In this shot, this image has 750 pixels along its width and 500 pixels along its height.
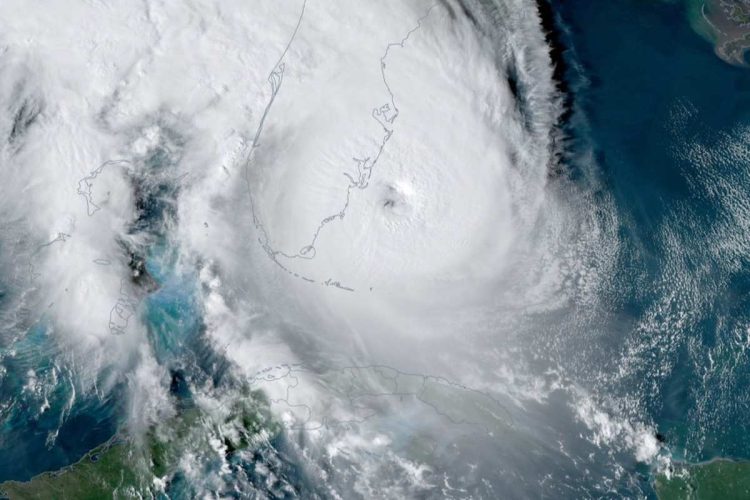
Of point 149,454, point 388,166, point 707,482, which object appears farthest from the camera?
point 707,482

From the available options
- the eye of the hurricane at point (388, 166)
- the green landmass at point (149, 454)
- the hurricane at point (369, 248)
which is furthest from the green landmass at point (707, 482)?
the green landmass at point (149, 454)

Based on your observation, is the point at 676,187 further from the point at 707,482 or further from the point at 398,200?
the point at 707,482

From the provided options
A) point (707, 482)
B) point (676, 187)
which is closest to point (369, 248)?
point (676, 187)

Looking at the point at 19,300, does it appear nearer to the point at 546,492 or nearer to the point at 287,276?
the point at 287,276

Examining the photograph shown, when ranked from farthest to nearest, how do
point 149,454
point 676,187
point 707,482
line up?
1. point 707,482
2. point 676,187
3. point 149,454

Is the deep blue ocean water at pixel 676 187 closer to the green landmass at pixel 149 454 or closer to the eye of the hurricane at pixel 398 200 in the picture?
the eye of the hurricane at pixel 398 200

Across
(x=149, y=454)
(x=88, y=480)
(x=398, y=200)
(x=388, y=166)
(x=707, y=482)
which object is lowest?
(x=707, y=482)

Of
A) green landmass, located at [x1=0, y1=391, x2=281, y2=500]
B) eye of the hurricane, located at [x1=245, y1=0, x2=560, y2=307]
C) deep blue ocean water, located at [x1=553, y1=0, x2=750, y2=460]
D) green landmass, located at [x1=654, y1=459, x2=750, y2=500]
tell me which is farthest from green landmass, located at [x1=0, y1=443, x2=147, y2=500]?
green landmass, located at [x1=654, y1=459, x2=750, y2=500]
